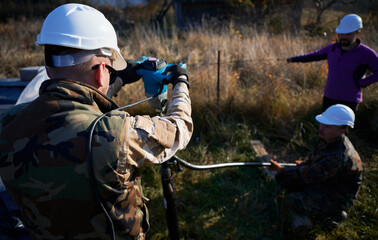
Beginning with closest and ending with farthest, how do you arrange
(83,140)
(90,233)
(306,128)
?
Result: (83,140) → (90,233) → (306,128)

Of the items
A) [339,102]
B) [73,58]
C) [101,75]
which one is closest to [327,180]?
[339,102]

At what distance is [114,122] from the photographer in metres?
1.05

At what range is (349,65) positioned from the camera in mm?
3250

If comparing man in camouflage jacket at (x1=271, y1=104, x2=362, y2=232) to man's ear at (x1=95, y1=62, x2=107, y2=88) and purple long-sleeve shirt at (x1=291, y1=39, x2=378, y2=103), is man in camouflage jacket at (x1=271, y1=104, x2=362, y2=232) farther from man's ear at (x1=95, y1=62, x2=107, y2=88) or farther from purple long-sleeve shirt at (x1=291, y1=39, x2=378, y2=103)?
man's ear at (x1=95, y1=62, x2=107, y2=88)

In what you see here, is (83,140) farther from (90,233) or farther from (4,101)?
(4,101)

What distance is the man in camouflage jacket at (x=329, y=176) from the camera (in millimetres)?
2357

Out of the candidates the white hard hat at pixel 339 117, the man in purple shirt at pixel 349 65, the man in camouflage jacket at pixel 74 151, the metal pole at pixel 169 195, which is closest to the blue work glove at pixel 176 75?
the man in camouflage jacket at pixel 74 151

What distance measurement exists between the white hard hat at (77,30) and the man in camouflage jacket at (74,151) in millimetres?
13

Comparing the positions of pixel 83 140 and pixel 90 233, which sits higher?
pixel 83 140

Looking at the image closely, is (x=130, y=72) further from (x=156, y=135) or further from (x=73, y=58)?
(x=156, y=135)

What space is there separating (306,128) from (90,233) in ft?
12.6

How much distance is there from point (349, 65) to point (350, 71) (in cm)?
7

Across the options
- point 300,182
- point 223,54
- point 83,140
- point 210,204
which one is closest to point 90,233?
point 83,140

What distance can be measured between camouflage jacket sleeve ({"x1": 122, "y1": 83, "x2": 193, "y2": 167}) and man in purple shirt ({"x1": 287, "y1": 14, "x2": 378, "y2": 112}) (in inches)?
108
